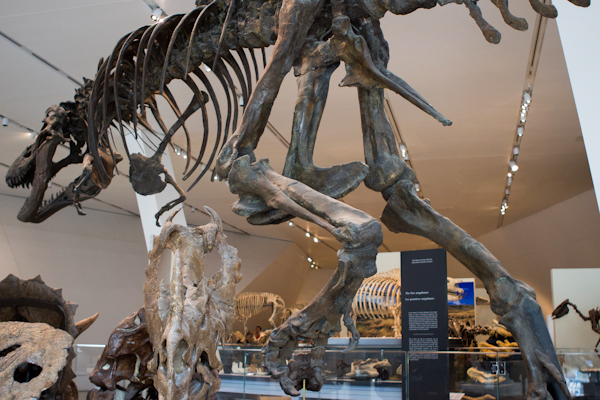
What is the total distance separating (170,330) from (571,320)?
870cm

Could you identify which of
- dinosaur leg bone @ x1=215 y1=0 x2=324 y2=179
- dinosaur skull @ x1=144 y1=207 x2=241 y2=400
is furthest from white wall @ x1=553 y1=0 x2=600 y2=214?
dinosaur skull @ x1=144 y1=207 x2=241 y2=400

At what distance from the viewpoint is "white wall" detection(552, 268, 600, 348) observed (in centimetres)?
854

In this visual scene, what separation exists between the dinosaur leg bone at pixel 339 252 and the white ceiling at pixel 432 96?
3.62 metres

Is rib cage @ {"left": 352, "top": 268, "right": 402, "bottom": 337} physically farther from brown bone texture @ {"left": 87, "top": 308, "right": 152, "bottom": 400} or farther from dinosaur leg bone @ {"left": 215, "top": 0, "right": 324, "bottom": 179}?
dinosaur leg bone @ {"left": 215, "top": 0, "right": 324, "bottom": 179}

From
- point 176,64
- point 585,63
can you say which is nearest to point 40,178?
point 176,64

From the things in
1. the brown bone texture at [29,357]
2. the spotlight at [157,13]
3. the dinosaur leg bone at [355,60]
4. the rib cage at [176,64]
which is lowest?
the brown bone texture at [29,357]

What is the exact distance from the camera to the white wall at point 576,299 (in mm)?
8539

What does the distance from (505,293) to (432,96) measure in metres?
5.32

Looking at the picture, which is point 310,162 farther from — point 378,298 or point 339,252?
point 378,298

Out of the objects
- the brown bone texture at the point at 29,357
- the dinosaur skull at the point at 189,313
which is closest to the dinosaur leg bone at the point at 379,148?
the dinosaur skull at the point at 189,313

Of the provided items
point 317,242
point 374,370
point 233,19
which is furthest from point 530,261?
point 233,19

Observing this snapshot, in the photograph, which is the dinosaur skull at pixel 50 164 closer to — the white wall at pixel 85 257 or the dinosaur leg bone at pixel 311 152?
the dinosaur leg bone at pixel 311 152

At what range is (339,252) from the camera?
198 cm

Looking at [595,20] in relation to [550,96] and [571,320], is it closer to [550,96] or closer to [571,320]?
[550,96]
